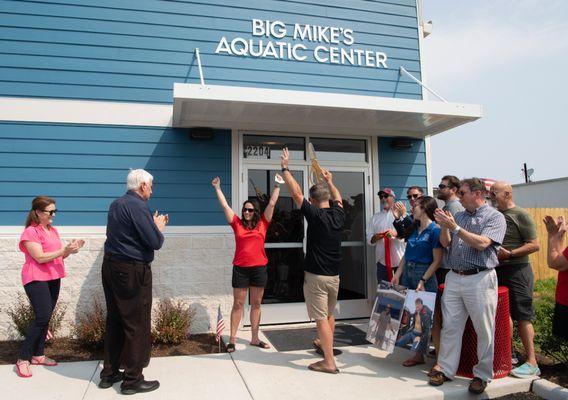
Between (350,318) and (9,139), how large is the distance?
17.1 feet

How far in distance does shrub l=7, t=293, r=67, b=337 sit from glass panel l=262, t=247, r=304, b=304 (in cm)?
261

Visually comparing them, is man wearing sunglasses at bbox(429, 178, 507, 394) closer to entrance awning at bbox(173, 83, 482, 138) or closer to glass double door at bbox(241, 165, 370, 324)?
entrance awning at bbox(173, 83, 482, 138)

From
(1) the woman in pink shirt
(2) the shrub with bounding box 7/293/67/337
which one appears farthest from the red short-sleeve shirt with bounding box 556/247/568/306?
(2) the shrub with bounding box 7/293/67/337

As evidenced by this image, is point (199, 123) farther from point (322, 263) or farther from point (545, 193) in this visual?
point (545, 193)

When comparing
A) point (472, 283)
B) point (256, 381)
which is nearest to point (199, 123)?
point (256, 381)

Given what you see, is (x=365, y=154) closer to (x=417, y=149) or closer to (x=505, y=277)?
(x=417, y=149)

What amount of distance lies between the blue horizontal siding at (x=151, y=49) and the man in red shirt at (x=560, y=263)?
3538 mm

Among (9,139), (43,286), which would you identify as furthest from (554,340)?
(9,139)

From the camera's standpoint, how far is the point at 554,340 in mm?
4078

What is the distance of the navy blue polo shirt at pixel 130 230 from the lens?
3486 mm

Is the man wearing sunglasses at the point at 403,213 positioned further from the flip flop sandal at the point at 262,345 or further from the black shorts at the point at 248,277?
the flip flop sandal at the point at 262,345

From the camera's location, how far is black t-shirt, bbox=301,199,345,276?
3939 mm

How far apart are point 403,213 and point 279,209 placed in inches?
68.1

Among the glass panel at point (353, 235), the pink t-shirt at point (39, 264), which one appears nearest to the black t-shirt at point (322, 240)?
the glass panel at point (353, 235)
